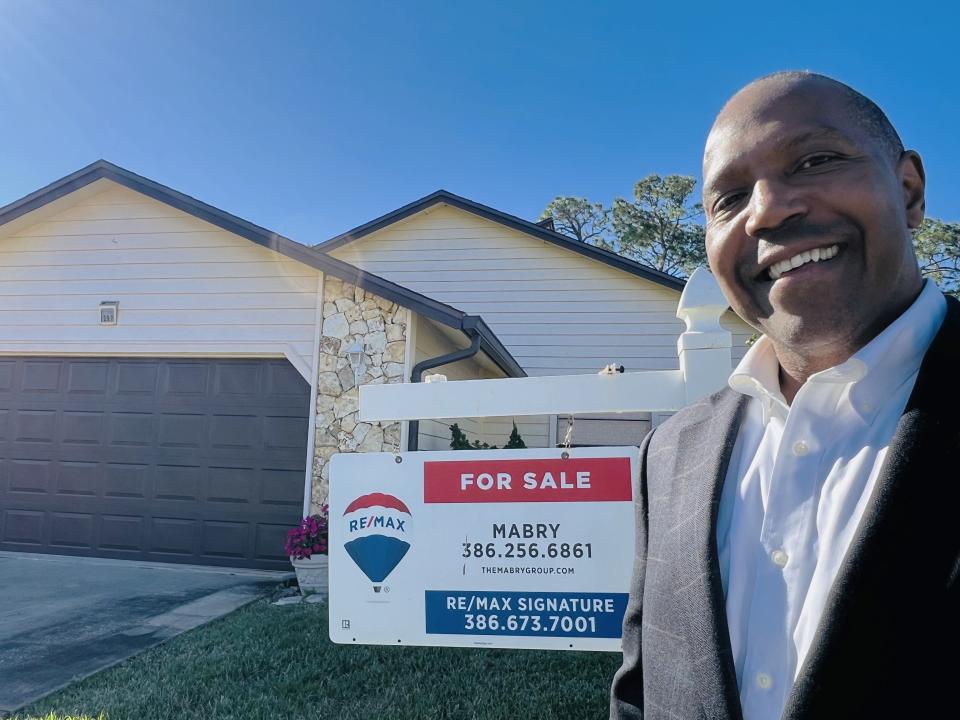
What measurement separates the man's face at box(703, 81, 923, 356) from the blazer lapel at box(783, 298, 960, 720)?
218mm

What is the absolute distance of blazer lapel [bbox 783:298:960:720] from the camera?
905mm

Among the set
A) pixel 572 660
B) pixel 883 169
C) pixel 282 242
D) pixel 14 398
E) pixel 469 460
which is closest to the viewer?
pixel 883 169

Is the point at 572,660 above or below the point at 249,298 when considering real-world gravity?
below

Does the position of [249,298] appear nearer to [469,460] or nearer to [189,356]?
[189,356]

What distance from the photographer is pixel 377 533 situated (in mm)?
2227

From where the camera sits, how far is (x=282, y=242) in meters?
7.06

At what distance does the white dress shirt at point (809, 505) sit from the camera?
1037mm

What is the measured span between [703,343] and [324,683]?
9.88 ft

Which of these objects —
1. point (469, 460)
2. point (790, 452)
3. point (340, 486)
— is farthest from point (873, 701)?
point (340, 486)

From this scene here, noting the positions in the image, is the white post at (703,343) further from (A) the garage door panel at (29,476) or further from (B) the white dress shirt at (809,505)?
(A) the garage door panel at (29,476)

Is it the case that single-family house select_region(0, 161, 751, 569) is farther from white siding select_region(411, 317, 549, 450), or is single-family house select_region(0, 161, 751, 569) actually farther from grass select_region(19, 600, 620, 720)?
grass select_region(19, 600, 620, 720)

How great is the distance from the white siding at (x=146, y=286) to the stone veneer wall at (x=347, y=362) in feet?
0.83

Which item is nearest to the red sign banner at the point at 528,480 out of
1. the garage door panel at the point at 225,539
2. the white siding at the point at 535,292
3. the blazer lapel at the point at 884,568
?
the blazer lapel at the point at 884,568

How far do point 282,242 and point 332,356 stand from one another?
134 cm
